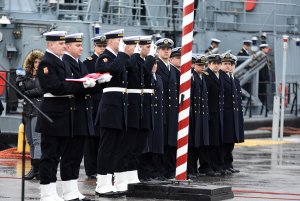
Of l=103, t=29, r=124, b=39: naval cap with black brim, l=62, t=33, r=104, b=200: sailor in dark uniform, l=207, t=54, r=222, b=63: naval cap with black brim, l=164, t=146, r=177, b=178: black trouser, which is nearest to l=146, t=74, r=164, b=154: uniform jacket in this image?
l=164, t=146, r=177, b=178: black trouser

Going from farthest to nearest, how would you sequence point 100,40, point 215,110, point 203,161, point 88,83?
1. point 215,110
2. point 203,161
3. point 100,40
4. point 88,83

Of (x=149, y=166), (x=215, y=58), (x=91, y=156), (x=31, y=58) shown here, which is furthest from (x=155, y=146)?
(x=215, y=58)

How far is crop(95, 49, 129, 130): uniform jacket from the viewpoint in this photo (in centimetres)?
1280

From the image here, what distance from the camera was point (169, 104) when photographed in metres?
15.2

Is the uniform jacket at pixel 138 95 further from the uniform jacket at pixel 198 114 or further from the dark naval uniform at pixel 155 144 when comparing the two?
the uniform jacket at pixel 198 114

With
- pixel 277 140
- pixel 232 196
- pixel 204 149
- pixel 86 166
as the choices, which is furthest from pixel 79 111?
pixel 277 140

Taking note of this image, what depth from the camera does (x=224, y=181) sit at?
51.2ft

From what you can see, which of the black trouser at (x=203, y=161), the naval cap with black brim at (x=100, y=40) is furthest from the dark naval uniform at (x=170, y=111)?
the black trouser at (x=203, y=161)

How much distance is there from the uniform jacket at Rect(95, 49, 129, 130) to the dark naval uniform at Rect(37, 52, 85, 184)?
808mm

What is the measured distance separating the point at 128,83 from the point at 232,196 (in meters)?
1.83

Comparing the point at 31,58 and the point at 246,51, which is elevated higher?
the point at 31,58

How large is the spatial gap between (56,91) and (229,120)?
5.62m

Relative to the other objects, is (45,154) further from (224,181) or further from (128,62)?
(224,181)

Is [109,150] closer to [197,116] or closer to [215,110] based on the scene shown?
[197,116]
